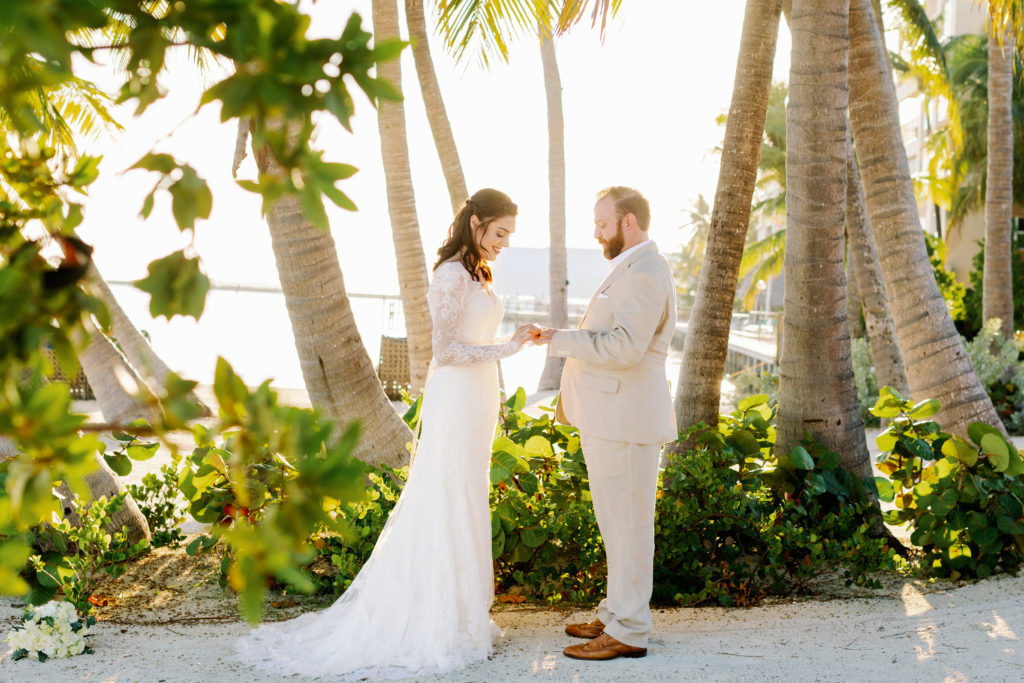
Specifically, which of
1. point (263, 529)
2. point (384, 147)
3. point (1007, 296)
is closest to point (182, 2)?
point (263, 529)

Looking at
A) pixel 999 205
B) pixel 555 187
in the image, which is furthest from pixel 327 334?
pixel 999 205

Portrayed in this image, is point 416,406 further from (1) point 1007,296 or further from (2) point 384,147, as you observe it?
(1) point 1007,296

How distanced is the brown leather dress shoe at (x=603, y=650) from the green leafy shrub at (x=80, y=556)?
6.80 feet

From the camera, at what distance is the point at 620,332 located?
12.8ft

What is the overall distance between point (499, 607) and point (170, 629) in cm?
157

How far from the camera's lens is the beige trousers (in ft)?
12.9

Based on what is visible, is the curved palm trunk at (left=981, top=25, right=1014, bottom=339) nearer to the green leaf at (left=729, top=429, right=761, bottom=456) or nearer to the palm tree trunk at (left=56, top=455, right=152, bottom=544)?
the green leaf at (left=729, top=429, right=761, bottom=456)

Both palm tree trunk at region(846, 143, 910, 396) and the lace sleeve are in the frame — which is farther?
palm tree trunk at region(846, 143, 910, 396)

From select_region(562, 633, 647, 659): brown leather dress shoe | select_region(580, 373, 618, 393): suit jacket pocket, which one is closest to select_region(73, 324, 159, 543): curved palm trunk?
select_region(580, 373, 618, 393): suit jacket pocket

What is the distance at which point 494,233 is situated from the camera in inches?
165

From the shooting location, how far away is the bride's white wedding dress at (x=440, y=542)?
3898 mm

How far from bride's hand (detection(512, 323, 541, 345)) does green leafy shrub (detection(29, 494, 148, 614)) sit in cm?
190

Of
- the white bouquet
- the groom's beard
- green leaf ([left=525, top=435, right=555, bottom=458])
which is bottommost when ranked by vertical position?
the white bouquet

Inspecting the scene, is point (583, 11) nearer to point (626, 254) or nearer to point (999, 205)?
point (626, 254)
